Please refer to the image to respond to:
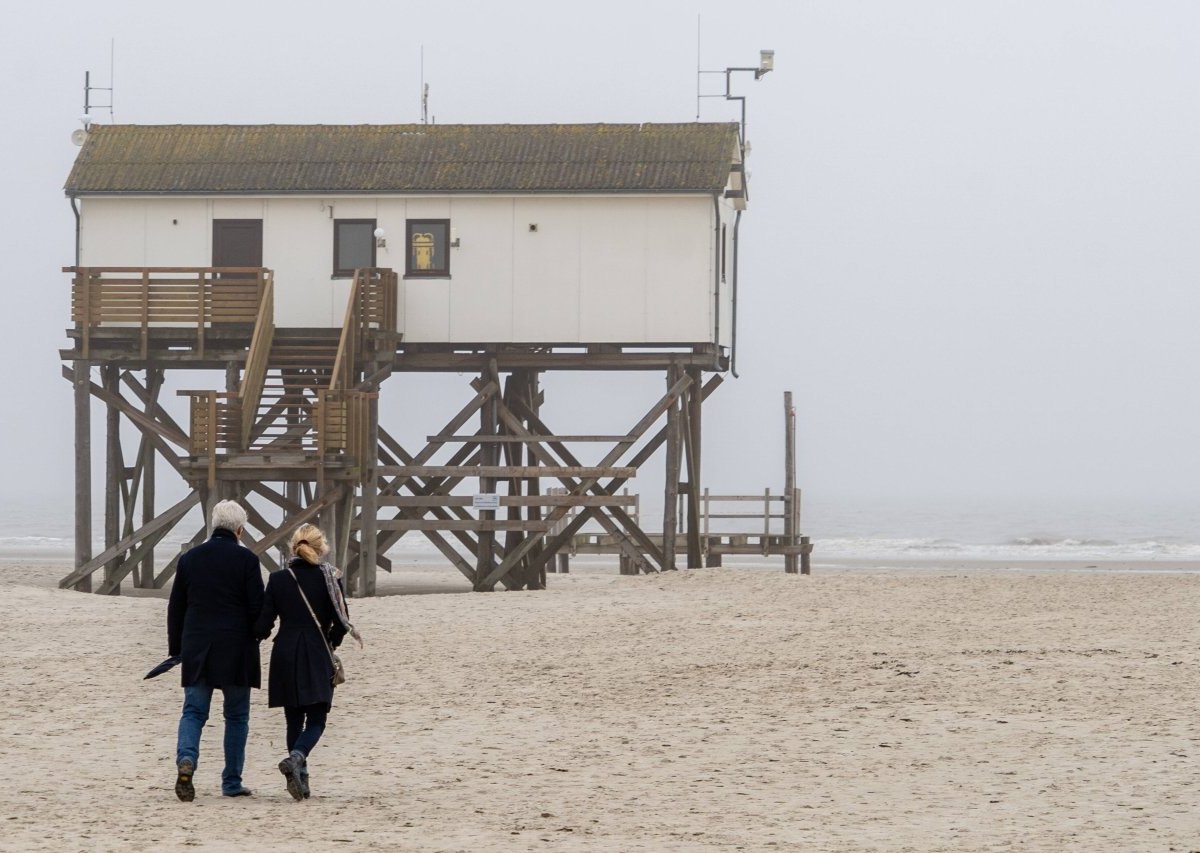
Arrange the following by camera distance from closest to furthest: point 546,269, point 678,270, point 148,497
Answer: point 678,270 → point 546,269 → point 148,497

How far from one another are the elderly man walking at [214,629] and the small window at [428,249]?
1672cm

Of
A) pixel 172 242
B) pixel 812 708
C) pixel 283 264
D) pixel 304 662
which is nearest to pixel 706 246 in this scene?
pixel 283 264

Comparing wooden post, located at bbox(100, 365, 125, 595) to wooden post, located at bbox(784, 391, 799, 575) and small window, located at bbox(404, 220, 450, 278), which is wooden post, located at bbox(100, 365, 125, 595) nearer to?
small window, located at bbox(404, 220, 450, 278)

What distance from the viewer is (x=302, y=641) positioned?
10.9 meters

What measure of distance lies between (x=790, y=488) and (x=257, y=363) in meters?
13.4

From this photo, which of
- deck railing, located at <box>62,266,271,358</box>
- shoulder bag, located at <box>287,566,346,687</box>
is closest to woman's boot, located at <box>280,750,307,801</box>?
shoulder bag, located at <box>287,566,346,687</box>

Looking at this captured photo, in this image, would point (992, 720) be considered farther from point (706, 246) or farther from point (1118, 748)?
point (706, 246)

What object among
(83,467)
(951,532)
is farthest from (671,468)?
(951,532)

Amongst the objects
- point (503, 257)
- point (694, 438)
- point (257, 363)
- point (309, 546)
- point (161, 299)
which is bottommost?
point (309, 546)

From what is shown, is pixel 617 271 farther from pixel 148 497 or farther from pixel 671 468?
pixel 148 497

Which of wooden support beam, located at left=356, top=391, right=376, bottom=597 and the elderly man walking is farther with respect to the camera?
wooden support beam, located at left=356, top=391, right=376, bottom=597

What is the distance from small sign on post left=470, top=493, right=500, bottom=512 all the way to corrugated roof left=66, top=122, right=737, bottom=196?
4482 millimetres

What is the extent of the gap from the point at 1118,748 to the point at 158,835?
6502 millimetres

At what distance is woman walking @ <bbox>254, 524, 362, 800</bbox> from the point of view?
10859mm
